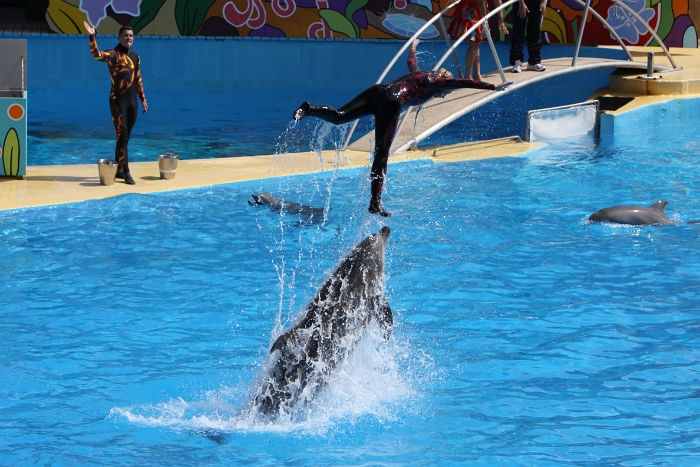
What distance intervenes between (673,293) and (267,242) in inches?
141

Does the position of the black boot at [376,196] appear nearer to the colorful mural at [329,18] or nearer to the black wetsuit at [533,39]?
the black wetsuit at [533,39]

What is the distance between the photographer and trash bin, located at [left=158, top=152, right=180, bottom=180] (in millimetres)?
9984

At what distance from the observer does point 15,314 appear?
21.3 feet

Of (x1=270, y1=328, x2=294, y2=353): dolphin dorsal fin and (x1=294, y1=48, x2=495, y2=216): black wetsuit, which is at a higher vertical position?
(x1=294, y1=48, x2=495, y2=216): black wetsuit

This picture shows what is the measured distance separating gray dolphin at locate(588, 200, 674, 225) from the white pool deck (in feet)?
8.91

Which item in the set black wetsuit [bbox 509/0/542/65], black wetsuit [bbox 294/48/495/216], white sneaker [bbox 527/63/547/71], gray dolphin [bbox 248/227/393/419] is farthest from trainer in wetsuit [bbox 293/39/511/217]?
black wetsuit [bbox 509/0/542/65]

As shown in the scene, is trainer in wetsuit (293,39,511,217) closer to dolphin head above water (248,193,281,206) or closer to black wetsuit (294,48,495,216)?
black wetsuit (294,48,495,216)

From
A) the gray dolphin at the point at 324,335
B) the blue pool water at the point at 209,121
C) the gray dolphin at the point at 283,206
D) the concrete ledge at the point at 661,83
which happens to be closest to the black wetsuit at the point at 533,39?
the blue pool water at the point at 209,121

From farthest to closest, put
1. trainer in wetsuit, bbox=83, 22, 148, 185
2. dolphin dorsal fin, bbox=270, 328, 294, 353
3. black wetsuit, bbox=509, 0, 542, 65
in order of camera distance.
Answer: black wetsuit, bbox=509, 0, 542, 65
trainer in wetsuit, bbox=83, 22, 148, 185
dolphin dorsal fin, bbox=270, 328, 294, 353

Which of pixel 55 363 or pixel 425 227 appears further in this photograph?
pixel 425 227

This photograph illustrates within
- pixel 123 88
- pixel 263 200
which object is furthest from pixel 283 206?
pixel 123 88

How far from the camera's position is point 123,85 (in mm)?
9531

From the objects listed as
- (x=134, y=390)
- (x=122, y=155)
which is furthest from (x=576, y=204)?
(x=134, y=390)

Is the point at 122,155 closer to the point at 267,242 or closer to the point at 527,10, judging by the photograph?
the point at 267,242
